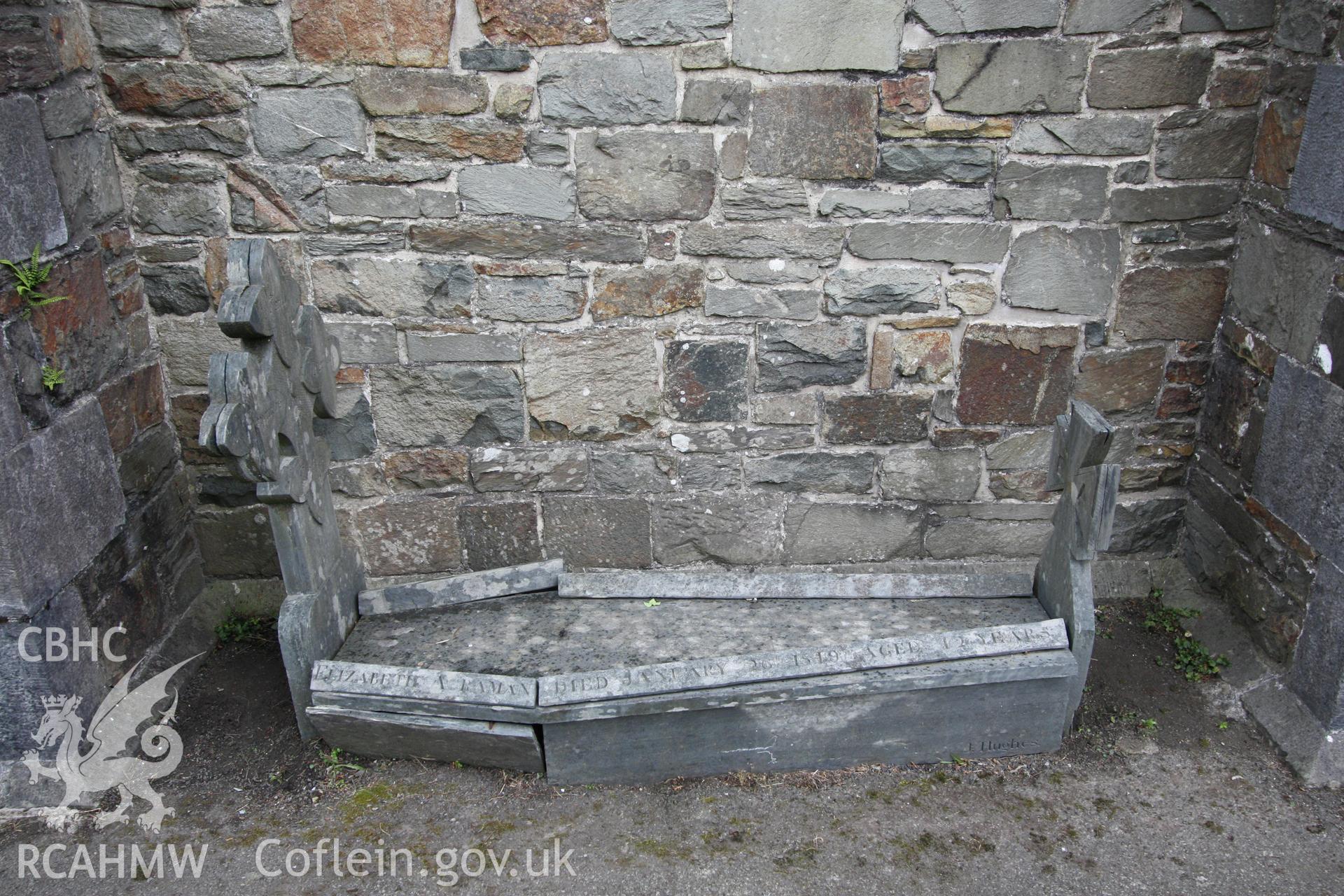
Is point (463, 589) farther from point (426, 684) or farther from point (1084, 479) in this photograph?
point (1084, 479)

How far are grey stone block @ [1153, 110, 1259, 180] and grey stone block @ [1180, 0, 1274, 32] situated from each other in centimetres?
27

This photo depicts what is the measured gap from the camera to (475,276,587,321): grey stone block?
3396 mm

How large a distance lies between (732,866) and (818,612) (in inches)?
37.8

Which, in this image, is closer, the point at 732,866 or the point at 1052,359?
the point at 732,866

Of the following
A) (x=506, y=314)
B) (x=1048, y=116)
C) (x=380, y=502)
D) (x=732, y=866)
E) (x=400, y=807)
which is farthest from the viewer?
(x=380, y=502)

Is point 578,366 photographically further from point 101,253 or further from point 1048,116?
point 1048,116

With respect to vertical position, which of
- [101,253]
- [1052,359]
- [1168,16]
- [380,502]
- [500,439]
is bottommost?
[380,502]

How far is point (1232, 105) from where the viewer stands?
3.24 meters

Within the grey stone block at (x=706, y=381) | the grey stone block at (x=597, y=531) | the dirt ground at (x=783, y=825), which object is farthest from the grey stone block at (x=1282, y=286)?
the grey stone block at (x=597, y=531)

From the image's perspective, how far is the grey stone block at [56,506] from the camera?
267cm

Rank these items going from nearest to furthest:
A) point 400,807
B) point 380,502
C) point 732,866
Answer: point 732,866 → point 400,807 → point 380,502

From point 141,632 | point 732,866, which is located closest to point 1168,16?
point 732,866

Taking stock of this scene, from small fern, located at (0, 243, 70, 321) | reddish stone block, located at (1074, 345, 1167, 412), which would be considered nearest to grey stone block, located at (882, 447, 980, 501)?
reddish stone block, located at (1074, 345, 1167, 412)

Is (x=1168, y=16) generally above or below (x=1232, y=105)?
above
